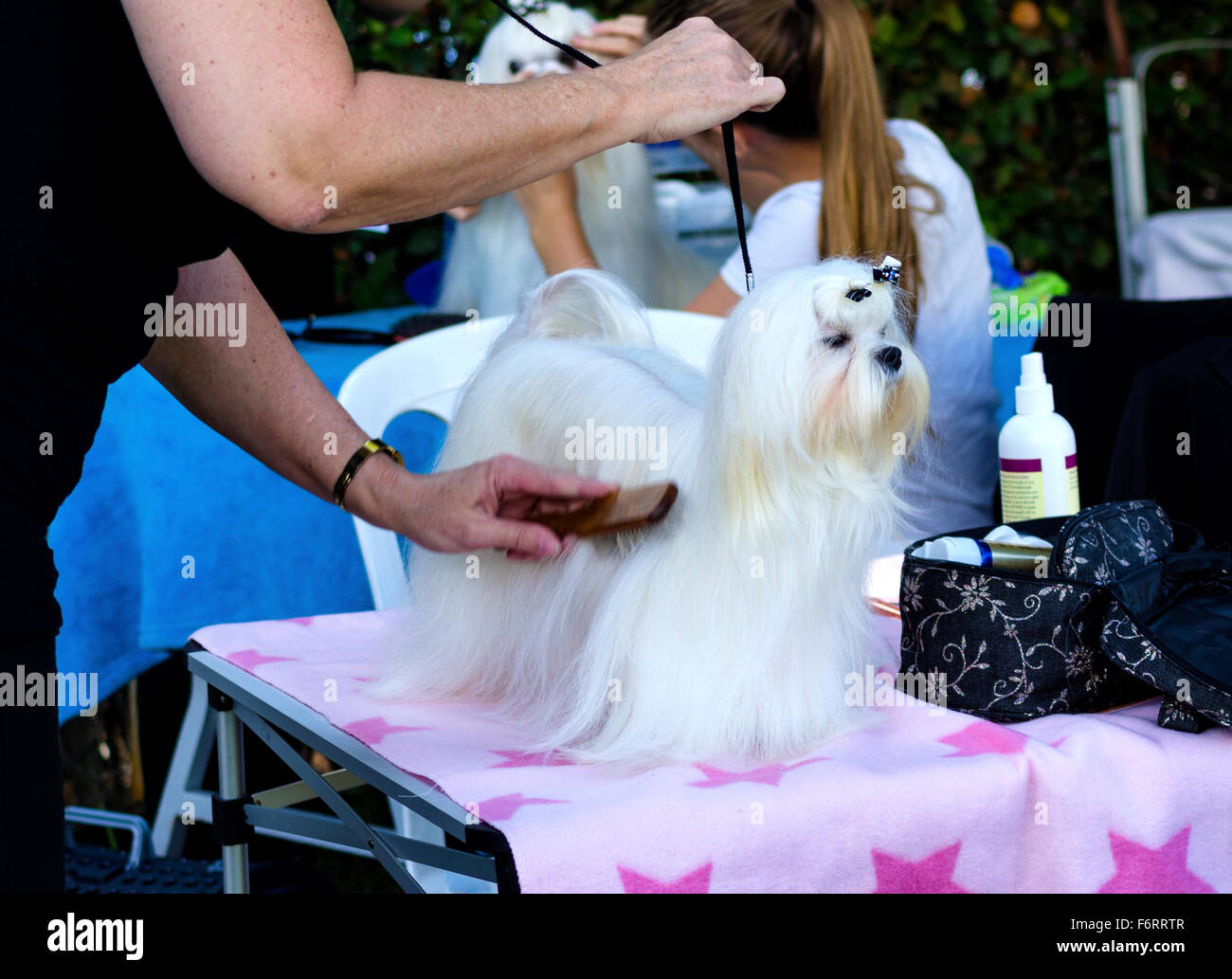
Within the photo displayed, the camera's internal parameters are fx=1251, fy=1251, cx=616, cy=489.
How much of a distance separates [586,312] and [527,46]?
4.87ft

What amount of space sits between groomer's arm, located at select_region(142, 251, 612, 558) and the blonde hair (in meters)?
1.09

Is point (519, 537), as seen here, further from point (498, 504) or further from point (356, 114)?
point (356, 114)

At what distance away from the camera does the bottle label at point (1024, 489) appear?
1.37 meters

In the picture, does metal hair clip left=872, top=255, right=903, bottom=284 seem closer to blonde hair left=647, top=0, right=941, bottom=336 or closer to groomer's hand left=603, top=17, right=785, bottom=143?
groomer's hand left=603, top=17, right=785, bottom=143

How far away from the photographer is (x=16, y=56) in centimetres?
80

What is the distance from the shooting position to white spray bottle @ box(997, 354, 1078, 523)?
54.1 inches

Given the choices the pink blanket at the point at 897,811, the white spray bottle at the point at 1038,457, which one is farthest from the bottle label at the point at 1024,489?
the pink blanket at the point at 897,811

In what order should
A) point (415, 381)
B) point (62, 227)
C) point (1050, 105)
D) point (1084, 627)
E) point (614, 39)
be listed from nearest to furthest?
point (62, 227), point (1084, 627), point (415, 381), point (614, 39), point (1050, 105)

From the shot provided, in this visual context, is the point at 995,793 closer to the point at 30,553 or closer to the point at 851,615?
the point at 851,615

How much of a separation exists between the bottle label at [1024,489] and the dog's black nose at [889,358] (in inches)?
16.4

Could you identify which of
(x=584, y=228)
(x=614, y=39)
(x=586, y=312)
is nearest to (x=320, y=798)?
(x=586, y=312)

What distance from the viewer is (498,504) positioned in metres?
1.12

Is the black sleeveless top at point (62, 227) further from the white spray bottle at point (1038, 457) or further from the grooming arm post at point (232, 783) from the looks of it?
the white spray bottle at point (1038, 457)
